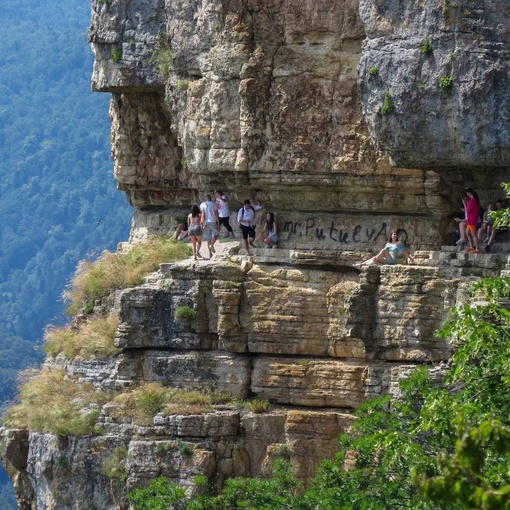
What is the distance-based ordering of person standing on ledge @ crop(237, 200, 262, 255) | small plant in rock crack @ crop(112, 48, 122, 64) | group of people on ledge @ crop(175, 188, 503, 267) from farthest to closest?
small plant in rock crack @ crop(112, 48, 122, 64) < person standing on ledge @ crop(237, 200, 262, 255) < group of people on ledge @ crop(175, 188, 503, 267)

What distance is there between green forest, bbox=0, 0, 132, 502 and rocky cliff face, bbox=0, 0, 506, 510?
177ft

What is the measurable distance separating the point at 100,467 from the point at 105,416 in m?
0.98

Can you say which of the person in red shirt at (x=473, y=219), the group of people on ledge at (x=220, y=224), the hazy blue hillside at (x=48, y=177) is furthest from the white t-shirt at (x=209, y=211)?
the hazy blue hillside at (x=48, y=177)

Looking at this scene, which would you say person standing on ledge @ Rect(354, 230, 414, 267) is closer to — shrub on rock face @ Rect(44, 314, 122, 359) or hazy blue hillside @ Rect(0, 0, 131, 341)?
shrub on rock face @ Rect(44, 314, 122, 359)

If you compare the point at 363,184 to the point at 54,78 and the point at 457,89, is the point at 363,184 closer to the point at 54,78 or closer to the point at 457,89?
the point at 457,89

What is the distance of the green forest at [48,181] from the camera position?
102500mm

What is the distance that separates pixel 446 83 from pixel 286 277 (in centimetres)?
570

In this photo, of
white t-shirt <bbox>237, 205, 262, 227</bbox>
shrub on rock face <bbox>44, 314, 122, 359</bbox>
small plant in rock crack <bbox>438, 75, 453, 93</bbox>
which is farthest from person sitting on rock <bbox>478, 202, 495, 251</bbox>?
shrub on rock face <bbox>44, 314, 122, 359</bbox>

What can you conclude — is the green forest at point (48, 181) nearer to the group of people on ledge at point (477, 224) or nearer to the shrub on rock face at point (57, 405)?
the shrub on rock face at point (57, 405)

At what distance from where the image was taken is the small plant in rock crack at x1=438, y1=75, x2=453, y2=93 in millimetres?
36781

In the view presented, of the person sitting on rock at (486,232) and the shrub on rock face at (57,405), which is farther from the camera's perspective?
the shrub on rock face at (57,405)

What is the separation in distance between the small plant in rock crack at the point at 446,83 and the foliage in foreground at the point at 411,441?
12.1 feet

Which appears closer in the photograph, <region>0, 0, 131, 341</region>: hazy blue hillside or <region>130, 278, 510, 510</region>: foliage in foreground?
<region>130, 278, 510, 510</region>: foliage in foreground

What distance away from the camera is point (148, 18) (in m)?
46.6
